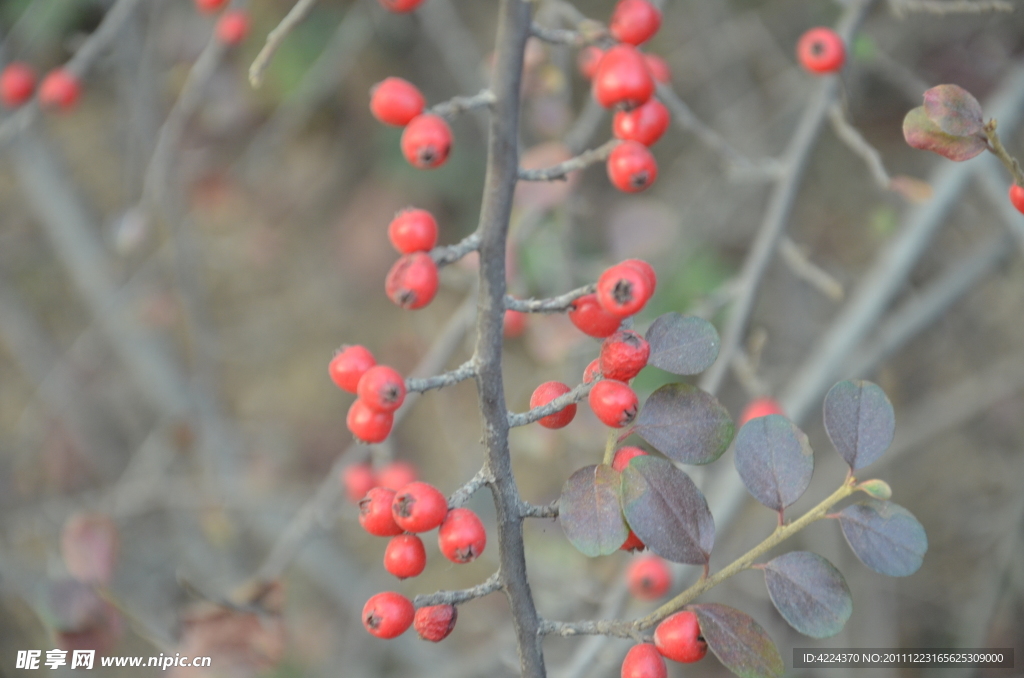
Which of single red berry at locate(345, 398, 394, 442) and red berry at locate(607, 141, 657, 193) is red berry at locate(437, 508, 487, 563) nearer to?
single red berry at locate(345, 398, 394, 442)

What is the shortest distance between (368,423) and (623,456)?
13.3 inches

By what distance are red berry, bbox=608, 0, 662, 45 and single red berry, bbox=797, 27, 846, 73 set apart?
0.69 meters

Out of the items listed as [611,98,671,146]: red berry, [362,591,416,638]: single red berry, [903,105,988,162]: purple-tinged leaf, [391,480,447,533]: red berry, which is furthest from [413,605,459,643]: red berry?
[903,105,988,162]: purple-tinged leaf

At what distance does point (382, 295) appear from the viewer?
4367mm

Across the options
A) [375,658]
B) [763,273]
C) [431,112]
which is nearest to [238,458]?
[375,658]

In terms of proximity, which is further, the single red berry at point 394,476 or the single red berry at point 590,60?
the single red berry at point 590,60

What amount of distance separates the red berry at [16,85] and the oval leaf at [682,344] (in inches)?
89.1

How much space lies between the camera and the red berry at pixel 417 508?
3.01ft

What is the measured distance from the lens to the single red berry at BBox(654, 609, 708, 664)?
3.11ft

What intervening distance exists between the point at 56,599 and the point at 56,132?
3586mm

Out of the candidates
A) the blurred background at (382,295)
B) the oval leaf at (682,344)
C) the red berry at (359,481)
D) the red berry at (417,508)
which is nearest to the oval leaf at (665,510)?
the oval leaf at (682,344)

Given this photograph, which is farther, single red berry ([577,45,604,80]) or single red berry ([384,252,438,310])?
single red berry ([577,45,604,80])

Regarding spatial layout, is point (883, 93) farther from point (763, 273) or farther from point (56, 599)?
point (56, 599)

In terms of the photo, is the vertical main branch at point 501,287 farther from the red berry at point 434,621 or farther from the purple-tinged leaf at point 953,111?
the purple-tinged leaf at point 953,111
